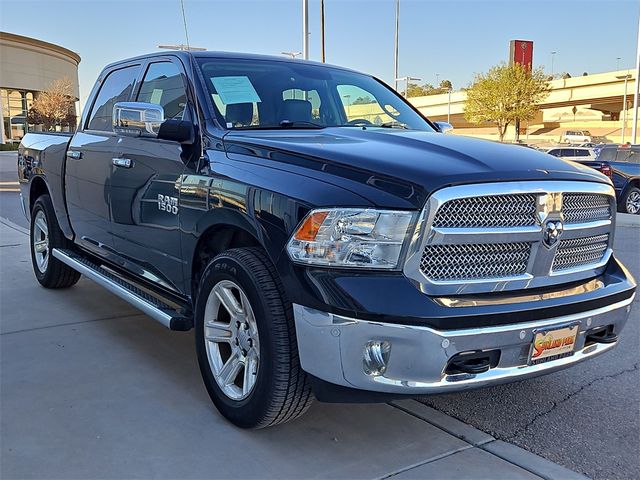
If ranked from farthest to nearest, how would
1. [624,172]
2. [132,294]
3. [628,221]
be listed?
1. [624,172]
2. [628,221]
3. [132,294]

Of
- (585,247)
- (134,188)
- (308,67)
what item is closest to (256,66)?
(308,67)

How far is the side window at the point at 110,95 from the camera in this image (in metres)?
4.77

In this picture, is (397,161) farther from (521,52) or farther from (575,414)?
(521,52)

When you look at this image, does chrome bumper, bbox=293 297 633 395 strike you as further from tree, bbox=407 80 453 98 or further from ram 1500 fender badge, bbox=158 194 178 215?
tree, bbox=407 80 453 98

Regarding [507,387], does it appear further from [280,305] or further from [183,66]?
[183,66]

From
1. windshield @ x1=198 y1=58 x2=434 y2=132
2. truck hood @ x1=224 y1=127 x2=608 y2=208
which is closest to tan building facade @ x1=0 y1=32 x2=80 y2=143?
windshield @ x1=198 y1=58 x2=434 y2=132

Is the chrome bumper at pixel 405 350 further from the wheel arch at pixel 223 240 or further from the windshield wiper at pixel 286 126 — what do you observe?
the windshield wiper at pixel 286 126

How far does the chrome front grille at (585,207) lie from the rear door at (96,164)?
2.98 meters

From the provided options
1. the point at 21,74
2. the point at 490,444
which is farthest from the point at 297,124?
the point at 21,74

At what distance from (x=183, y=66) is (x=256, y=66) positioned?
1.59ft

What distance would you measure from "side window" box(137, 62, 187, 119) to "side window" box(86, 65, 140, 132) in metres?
0.27

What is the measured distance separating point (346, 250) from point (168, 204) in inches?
59.0

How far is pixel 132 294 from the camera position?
409 centimetres

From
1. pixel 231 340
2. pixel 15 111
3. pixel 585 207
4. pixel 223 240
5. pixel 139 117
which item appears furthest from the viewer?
pixel 15 111
